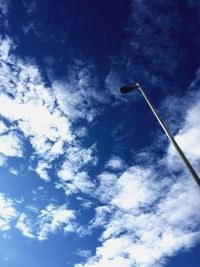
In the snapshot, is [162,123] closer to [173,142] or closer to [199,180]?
[173,142]

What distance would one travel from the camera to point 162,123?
9.25 meters

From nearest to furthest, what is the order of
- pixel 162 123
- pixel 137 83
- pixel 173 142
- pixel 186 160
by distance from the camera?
pixel 186 160, pixel 173 142, pixel 162 123, pixel 137 83

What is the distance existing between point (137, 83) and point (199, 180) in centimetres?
739

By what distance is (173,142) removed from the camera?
8156 mm

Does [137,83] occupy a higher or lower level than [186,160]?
higher

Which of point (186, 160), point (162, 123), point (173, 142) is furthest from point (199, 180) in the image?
point (162, 123)

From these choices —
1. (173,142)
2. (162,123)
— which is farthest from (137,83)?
(173,142)

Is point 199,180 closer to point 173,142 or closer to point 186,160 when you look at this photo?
point 186,160

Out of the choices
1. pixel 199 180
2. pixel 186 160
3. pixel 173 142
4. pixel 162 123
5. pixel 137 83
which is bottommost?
pixel 199 180

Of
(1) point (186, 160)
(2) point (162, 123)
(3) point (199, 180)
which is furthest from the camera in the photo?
(2) point (162, 123)

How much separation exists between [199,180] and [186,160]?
814 millimetres

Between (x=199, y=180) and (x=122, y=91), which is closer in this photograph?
(x=199, y=180)

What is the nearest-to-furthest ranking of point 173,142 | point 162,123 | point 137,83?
point 173,142 < point 162,123 < point 137,83

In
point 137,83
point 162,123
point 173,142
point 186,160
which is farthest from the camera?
point 137,83
